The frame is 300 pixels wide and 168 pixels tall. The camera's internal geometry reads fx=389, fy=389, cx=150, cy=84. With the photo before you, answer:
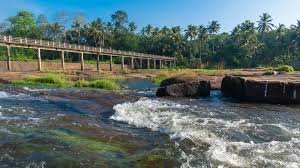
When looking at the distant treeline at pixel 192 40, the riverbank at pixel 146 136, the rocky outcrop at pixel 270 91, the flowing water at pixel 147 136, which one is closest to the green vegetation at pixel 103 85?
the rocky outcrop at pixel 270 91

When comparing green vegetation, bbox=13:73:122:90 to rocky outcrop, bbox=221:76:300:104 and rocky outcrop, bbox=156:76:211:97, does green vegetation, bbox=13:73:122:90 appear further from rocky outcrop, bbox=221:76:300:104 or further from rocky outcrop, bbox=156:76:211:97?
rocky outcrop, bbox=221:76:300:104

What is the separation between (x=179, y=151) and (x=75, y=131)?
12.4ft

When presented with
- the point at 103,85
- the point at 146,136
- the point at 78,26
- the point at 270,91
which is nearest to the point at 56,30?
the point at 78,26

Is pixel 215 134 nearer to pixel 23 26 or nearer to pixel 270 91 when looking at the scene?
pixel 270 91

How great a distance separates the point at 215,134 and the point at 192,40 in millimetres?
112562

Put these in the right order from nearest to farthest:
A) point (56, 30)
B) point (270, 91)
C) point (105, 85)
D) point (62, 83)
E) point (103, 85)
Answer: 1. point (270, 91)
2. point (105, 85)
3. point (103, 85)
4. point (62, 83)
5. point (56, 30)

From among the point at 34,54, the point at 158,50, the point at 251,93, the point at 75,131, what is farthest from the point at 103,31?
the point at 75,131

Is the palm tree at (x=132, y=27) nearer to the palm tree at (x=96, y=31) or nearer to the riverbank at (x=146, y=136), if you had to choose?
the palm tree at (x=96, y=31)

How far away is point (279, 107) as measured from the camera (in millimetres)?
19859

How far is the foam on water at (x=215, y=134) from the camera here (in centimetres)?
923

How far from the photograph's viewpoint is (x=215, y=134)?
12070 mm

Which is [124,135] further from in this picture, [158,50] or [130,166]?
[158,50]

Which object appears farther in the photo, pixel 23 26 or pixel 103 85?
pixel 23 26

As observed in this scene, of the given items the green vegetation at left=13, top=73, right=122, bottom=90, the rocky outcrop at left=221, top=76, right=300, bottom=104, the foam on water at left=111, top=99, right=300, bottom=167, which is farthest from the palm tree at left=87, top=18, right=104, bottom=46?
the foam on water at left=111, top=99, right=300, bottom=167
